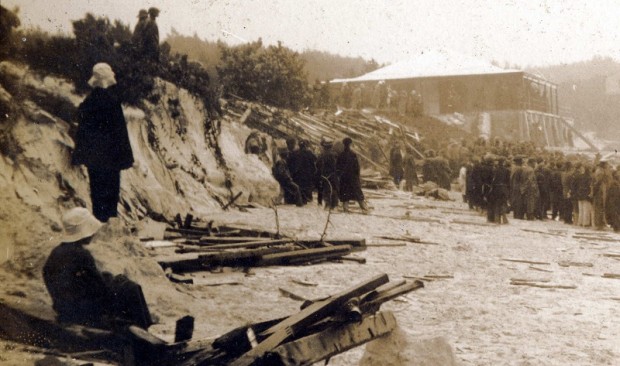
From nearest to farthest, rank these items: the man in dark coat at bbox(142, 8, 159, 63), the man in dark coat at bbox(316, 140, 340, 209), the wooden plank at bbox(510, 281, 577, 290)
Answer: the wooden plank at bbox(510, 281, 577, 290) → the man in dark coat at bbox(142, 8, 159, 63) → the man in dark coat at bbox(316, 140, 340, 209)

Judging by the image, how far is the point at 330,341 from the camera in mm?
4066

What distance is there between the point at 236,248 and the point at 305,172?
8.01 meters

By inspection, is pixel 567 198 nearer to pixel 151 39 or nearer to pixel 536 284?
pixel 536 284

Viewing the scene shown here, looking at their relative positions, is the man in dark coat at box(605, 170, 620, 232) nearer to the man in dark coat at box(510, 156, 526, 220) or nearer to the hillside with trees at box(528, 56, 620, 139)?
the man in dark coat at box(510, 156, 526, 220)

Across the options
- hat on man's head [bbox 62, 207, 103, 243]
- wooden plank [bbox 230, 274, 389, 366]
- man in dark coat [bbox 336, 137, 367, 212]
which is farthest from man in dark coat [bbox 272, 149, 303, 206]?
wooden plank [bbox 230, 274, 389, 366]

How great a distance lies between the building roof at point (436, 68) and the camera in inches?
1586

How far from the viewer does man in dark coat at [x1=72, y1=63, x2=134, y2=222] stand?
24.9 ft

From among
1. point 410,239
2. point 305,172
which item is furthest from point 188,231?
point 305,172

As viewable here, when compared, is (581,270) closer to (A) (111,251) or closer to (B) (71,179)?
(A) (111,251)

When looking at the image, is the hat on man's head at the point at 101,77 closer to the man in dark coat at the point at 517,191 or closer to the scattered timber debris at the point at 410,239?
the scattered timber debris at the point at 410,239

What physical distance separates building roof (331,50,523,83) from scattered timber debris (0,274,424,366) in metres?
37.2

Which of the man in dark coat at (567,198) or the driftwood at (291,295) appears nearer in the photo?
the driftwood at (291,295)

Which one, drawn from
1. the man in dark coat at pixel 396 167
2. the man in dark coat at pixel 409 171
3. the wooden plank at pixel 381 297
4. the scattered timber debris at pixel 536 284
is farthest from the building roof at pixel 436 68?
the wooden plank at pixel 381 297

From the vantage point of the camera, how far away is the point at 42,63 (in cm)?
1083
